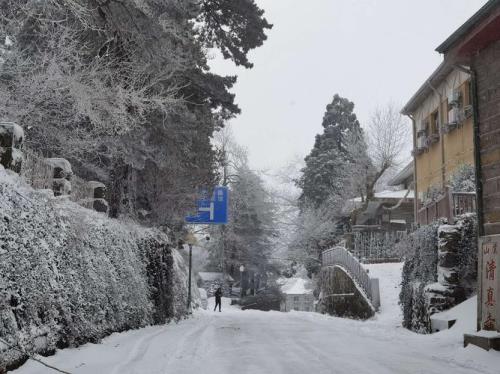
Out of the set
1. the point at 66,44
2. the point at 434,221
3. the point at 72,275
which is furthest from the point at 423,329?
the point at 66,44

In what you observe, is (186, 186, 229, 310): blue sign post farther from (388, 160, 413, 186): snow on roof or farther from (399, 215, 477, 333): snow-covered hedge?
(388, 160, 413, 186): snow on roof

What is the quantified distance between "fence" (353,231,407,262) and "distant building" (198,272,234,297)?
Result: 813 inches

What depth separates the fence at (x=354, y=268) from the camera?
2088cm

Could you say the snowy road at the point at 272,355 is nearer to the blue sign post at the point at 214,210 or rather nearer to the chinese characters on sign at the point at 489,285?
the chinese characters on sign at the point at 489,285

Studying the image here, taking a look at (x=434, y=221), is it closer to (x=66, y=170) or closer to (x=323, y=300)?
(x=66, y=170)

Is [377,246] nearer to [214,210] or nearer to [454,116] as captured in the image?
[214,210]

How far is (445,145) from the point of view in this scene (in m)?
23.3

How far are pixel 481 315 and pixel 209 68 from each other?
1469 centimetres

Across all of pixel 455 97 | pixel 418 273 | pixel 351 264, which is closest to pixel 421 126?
pixel 455 97

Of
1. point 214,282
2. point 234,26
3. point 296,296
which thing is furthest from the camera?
point 296,296

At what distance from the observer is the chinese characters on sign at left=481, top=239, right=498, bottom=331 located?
356 inches

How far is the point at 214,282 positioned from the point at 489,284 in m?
41.0

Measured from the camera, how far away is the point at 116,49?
49.5 feet

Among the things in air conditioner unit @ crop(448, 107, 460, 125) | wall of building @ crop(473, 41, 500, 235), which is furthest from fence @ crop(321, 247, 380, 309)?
wall of building @ crop(473, 41, 500, 235)
